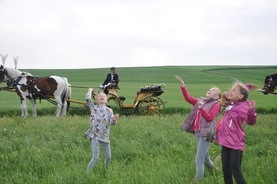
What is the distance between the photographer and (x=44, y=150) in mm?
6406

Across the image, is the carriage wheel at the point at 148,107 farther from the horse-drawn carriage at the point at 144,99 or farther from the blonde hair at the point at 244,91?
the blonde hair at the point at 244,91

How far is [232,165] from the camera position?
14.8 ft

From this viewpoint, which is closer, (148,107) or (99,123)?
(99,123)

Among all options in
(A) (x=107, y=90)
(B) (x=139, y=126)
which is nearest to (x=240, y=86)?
(B) (x=139, y=126)

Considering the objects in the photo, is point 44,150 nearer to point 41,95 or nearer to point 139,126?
point 139,126

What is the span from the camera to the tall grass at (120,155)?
16.0 feet

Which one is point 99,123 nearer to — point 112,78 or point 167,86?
point 112,78

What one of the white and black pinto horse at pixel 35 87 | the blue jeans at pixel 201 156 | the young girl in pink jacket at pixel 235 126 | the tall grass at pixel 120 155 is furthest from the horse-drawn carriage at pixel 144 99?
the young girl in pink jacket at pixel 235 126

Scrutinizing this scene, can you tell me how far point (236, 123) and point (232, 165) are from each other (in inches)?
22.7

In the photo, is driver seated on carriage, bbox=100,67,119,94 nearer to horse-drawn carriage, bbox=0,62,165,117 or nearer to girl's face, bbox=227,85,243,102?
horse-drawn carriage, bbox=0,62,165,117

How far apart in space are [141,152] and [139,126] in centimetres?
231

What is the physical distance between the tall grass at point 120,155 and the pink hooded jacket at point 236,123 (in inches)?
21.5

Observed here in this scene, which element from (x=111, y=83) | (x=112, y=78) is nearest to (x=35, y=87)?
(x=111, y=83)

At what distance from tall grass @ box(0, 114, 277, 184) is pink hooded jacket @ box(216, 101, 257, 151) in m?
0.55
